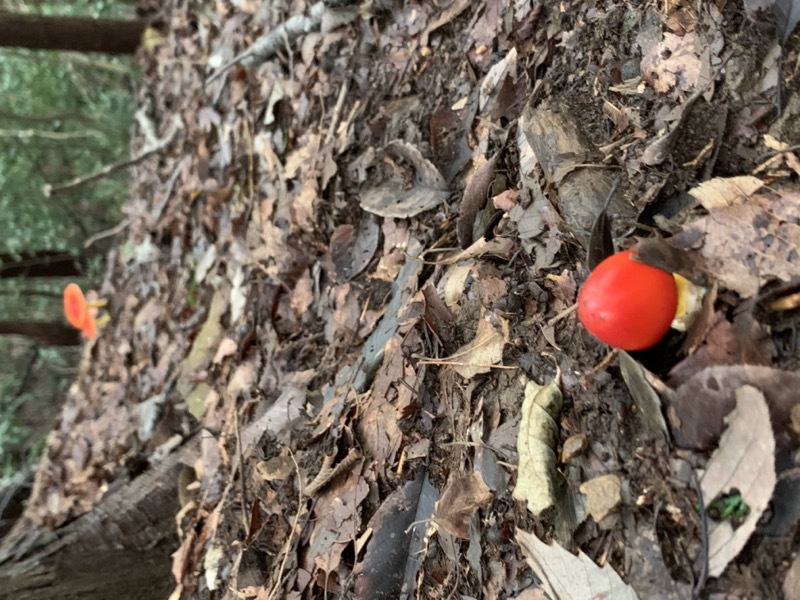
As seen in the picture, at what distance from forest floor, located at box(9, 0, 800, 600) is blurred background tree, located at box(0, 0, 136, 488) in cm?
336


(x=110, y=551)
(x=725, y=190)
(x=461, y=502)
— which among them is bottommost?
(x=110, y=551)

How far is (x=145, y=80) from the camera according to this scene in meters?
5.03

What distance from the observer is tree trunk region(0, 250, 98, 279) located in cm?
564

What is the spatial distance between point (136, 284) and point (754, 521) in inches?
157

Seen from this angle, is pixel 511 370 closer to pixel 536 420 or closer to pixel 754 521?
pixel 536 420

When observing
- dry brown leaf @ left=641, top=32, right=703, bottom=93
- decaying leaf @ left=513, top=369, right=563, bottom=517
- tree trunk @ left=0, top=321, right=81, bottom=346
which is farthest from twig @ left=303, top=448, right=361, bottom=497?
tree trunk @ left=0, top=321, right=81, bottom=346

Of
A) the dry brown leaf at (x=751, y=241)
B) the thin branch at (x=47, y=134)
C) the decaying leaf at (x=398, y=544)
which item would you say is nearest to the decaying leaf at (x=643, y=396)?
the dry brown leaf at (x=751, y=241)

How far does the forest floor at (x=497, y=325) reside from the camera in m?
1.18

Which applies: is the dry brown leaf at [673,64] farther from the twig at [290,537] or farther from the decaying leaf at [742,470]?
the twig at [290,537]

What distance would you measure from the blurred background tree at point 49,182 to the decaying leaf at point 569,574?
5.29 metres

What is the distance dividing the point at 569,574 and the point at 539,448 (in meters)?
0.27

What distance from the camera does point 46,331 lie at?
17.9 feet

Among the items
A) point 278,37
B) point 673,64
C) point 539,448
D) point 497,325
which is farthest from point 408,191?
point 278,37

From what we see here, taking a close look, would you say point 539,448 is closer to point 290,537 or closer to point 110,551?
point 290,537
